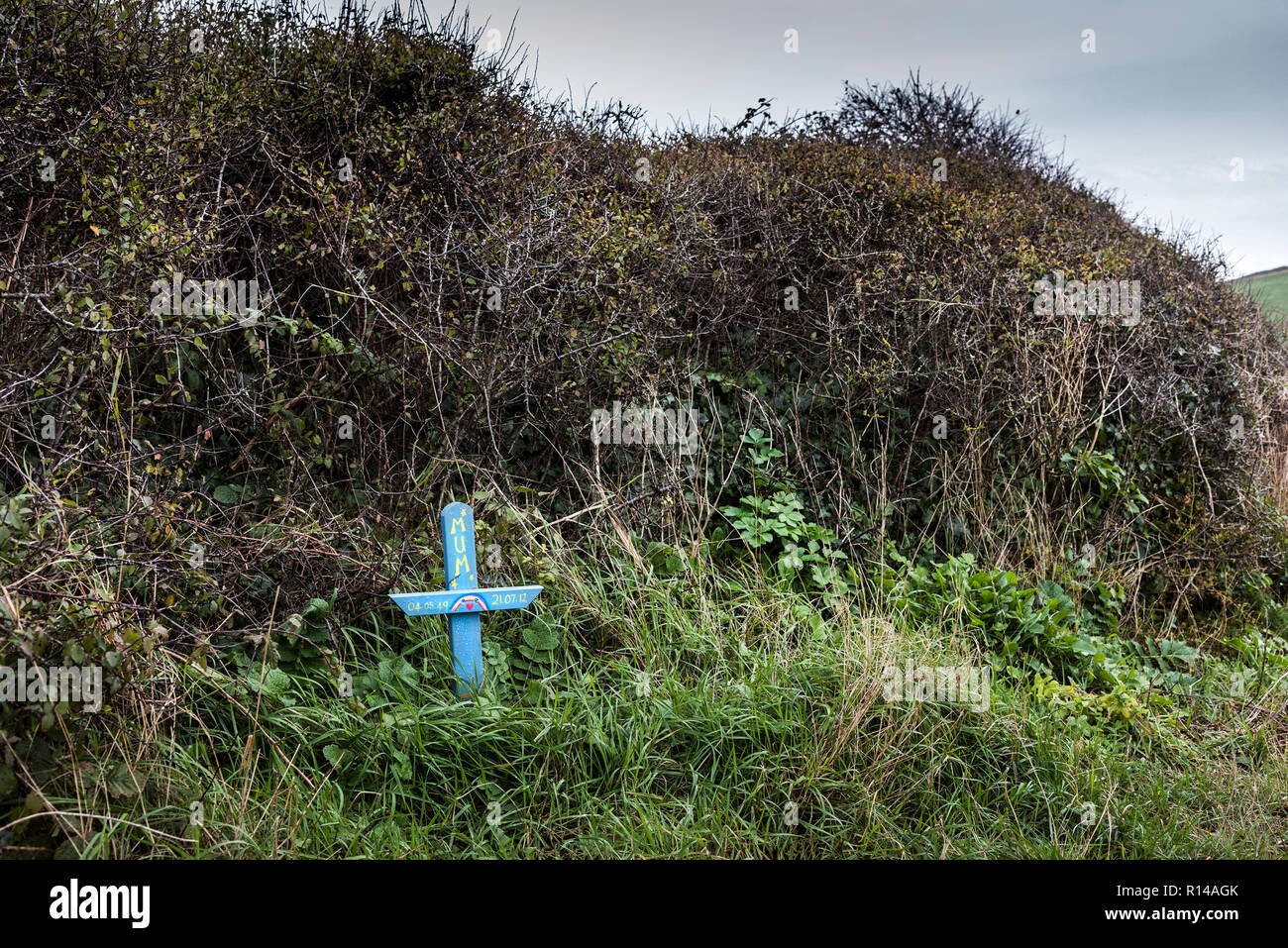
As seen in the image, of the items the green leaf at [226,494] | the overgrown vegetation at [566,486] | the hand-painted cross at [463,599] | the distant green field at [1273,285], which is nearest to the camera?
the overgrown vegetation at [566,486]

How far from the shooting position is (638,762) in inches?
121

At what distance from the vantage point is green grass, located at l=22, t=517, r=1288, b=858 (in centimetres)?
279

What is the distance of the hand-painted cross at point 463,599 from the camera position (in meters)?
3.27

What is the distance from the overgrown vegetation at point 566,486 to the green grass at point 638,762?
0.8 inches

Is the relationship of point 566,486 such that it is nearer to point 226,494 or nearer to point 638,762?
point 226,494

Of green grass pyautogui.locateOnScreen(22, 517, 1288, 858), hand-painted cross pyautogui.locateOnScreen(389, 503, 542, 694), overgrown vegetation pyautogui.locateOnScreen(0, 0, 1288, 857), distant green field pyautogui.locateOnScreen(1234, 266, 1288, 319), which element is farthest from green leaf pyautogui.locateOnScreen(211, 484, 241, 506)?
distant green field pyautogui.locateOnScreen(1234, 266, 1288, 319)

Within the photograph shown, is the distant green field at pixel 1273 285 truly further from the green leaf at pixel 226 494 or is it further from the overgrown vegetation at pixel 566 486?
the green leaf at pixel 226 494

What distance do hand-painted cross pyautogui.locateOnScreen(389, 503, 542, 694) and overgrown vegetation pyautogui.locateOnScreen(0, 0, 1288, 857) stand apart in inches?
5.0

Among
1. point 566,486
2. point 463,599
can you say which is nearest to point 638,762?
point 463,599

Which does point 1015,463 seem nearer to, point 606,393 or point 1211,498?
point 1211,498

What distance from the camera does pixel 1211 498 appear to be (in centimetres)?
574

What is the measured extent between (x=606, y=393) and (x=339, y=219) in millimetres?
1611

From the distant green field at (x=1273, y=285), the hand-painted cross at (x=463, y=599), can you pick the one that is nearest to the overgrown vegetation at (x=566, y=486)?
the hand-painted cross at (x=463, y=599)

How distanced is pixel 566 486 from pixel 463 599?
136cm
